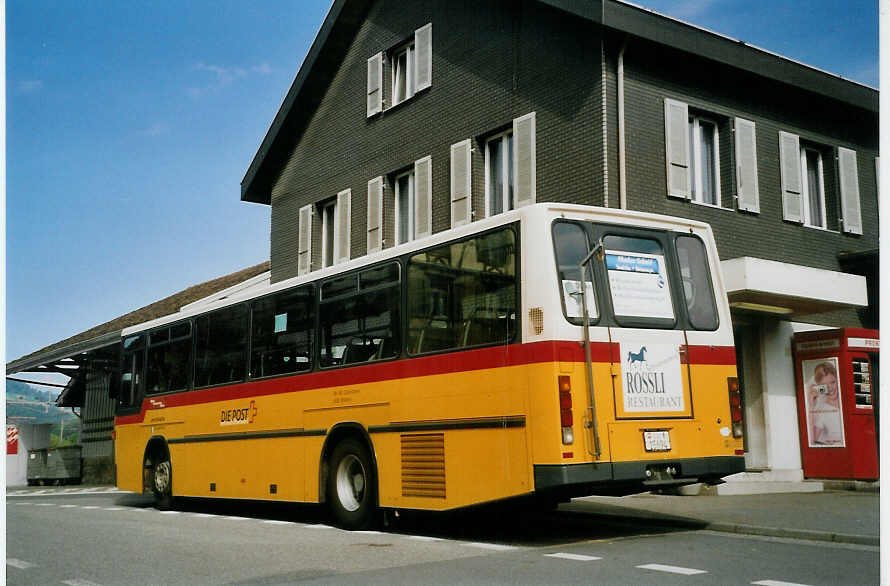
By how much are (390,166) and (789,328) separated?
8.62 meters

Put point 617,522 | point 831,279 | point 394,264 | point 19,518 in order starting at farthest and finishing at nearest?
1. point 831,279
2. point 19,518
3. point 617,522
4. point 394,264

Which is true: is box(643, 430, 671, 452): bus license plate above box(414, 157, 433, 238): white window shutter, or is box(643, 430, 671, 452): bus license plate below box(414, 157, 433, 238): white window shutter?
below

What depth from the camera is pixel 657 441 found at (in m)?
9.73

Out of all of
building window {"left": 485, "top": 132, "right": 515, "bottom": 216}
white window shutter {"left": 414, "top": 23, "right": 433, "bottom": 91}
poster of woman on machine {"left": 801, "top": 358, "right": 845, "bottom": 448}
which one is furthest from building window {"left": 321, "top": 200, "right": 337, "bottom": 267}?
poster of woman on machine {"left": 801, "top": 358, "right": 845, "bottom": 448}

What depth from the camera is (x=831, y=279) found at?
53.3ft

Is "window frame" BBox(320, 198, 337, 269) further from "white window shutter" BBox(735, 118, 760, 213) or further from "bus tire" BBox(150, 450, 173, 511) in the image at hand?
"white window shutter" BBox(735, 118, 760, 213)

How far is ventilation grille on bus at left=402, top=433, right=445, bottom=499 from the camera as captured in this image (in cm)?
1026

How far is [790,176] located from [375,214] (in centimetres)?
836

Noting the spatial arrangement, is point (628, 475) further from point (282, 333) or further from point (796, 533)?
point (282, 333)

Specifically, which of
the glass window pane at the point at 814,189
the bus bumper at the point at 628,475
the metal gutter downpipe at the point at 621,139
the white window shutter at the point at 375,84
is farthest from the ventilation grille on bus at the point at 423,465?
the white window shutter at the point at 375,84

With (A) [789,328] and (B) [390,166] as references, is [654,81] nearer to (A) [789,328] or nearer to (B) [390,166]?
(A) [789,328]

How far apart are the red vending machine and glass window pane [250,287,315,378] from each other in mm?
8934

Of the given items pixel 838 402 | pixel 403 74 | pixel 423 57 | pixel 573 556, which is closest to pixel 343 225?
pixel 403 74

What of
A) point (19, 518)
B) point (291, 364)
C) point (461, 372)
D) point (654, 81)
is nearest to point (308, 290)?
point (291, 364)
